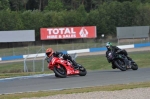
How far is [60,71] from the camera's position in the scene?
21.0 meters

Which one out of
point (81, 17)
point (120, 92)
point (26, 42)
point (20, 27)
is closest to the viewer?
point (120, 92)

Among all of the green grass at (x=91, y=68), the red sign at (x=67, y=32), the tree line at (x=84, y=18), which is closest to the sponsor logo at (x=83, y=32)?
the red sign at (x=67, y=32)

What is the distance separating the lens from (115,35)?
77.6m

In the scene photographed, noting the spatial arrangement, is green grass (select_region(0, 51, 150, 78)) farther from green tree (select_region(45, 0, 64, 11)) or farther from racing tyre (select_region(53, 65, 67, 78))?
green tree (select_region(45, 0, 64, 11))

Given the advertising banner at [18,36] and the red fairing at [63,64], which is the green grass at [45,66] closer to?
the red fairing at [63,64]

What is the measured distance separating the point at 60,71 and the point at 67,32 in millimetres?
49398

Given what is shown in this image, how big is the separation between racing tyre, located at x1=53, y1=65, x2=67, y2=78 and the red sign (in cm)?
4846

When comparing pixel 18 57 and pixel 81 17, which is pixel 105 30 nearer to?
pixel 81 17

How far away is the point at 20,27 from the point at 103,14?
49.2ft

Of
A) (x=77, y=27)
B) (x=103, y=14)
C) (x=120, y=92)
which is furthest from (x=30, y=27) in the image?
(x=120, y=92)

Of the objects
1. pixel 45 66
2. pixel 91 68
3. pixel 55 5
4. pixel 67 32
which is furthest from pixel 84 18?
pixel 45 66

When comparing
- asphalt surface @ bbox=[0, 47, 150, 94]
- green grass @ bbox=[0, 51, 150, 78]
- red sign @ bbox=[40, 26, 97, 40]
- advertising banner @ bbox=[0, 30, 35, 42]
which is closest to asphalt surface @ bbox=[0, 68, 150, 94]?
asphalt surface @ bbox=[0, 47, 150, 94]

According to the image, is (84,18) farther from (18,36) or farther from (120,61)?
(120,61)

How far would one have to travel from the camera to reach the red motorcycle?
2064 cm
